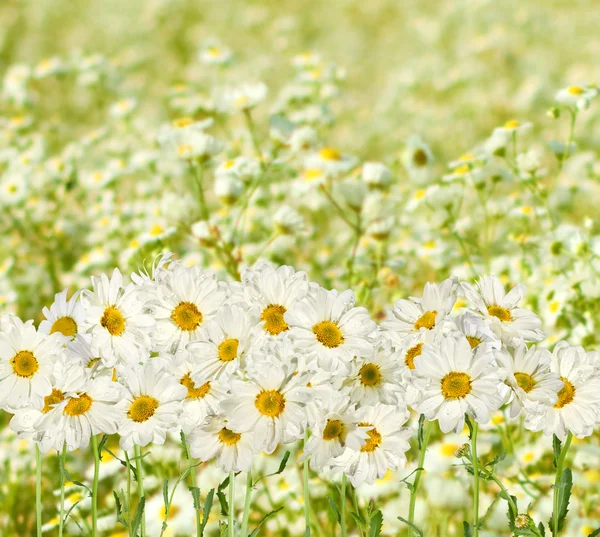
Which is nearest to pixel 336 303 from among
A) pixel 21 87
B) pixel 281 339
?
pixel 281 339

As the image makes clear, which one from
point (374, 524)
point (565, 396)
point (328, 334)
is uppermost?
point (328, 334)

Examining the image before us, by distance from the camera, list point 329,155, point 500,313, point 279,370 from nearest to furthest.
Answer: point 279,370, point 500,313, point 329,155

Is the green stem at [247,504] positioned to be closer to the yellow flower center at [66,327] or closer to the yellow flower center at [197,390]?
the yellow flower center at [197,390]

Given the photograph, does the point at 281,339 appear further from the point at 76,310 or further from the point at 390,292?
the point at 390,292

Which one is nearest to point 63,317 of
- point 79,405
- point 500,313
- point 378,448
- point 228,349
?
point 79,405

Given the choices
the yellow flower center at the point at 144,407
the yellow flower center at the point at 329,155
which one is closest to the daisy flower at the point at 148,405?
the yellow flower center at the point at 144,407

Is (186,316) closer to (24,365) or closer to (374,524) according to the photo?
(24,365)

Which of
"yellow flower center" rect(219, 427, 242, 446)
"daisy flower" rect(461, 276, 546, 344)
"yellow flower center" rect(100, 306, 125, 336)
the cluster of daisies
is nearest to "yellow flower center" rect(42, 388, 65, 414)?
the cluster of daisies

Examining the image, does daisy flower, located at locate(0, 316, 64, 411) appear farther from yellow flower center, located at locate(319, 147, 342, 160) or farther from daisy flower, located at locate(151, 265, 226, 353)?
yellow flower center, located at locate(319, 147, 342, 160)
